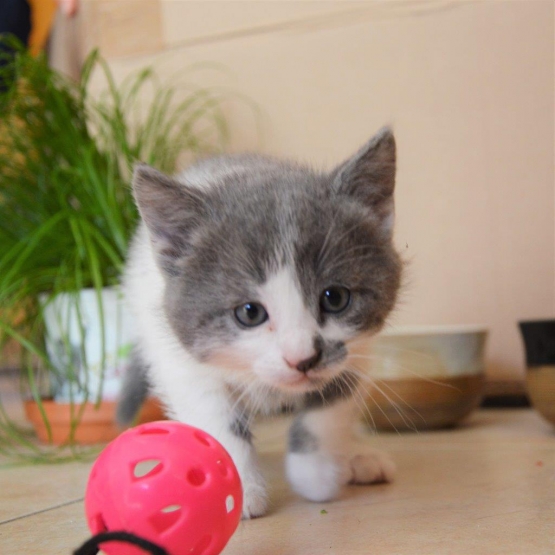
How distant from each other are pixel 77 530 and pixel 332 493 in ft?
1.45

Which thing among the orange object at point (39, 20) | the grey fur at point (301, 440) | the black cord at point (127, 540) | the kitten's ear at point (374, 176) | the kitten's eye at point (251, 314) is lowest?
the grey fur at point (301, 440)

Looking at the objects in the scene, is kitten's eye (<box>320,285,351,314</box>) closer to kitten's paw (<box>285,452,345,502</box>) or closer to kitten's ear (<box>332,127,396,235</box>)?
kitten's ear (<box>332,127,396,235</box>)

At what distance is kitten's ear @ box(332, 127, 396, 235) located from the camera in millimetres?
1114

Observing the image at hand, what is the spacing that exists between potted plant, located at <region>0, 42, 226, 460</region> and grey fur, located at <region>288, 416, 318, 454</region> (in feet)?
2.16

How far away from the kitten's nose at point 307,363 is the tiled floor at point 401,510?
0.82 feet

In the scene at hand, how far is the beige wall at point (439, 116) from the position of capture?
2.13 metres

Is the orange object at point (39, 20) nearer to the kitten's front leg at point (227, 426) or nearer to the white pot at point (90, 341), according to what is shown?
the white pot at point (90, 341)

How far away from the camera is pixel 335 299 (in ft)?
3.39

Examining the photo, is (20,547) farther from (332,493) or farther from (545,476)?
(545,476)

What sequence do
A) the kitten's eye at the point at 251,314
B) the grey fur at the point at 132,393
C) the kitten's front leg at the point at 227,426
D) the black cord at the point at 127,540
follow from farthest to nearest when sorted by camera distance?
the grey fur at the point at 132,393 → the kitten's front leg at the point at 227,426 → the kitten's eye at the point at 251,314 → the black cord at the point at 127,540

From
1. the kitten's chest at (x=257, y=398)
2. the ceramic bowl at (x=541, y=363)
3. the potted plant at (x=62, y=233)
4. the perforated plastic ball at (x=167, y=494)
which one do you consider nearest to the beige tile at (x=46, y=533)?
the perforated plastic ball at (x=167, y=494)

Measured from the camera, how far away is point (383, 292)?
3.62 feet

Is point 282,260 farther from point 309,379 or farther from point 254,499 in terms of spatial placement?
point 254,499

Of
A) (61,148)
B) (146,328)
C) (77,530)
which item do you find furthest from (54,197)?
(77,530)
